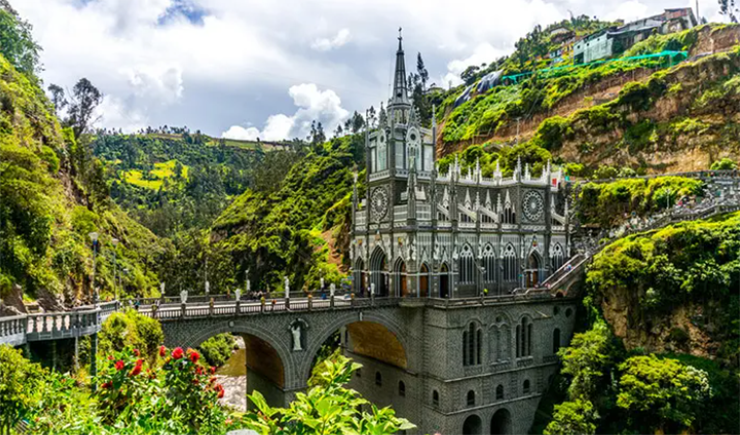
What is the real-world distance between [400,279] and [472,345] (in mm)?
7211

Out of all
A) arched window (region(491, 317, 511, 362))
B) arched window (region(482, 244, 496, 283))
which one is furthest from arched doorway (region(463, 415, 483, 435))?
arched window (region(482, 244, 496, 283))

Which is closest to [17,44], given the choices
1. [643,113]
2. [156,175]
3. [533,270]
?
[533,270]

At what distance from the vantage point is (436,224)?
38.2m

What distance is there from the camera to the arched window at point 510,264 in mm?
42312

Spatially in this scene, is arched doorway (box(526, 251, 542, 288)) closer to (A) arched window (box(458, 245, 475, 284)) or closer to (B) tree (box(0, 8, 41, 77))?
(A) arched window (box(458, 245, 475, 284))

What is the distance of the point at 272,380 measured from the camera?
35.8 m

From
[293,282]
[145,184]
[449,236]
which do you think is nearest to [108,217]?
[293,282]

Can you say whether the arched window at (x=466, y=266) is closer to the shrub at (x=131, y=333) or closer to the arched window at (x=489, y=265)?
the arched window at (x=489, y=265)

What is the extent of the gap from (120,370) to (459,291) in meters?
32.3

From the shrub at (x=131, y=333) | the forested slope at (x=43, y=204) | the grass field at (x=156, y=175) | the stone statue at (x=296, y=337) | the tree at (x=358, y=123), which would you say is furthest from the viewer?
the grass field at (x=156, y=175)

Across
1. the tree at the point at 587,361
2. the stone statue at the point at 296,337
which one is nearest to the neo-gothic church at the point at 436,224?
the stone statue at the point at 296,337

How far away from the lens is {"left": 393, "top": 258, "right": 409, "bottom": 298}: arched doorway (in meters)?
38.7

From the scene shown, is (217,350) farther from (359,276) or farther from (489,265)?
(489,265)

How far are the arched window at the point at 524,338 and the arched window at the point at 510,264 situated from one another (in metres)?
4.09
